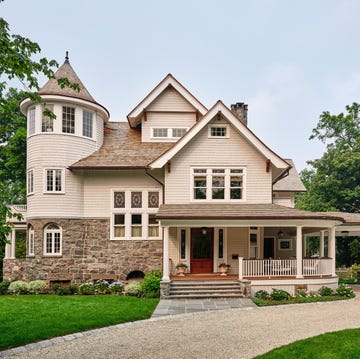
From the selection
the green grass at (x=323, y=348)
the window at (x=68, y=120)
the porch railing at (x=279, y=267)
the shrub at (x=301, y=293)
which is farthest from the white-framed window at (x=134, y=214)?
the green grass at (x=323, y=348)

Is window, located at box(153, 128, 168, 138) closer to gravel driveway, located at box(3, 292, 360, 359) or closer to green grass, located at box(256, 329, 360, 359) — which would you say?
gravel driveway, located at box(3, 292, 360, 359)

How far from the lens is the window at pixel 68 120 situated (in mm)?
Answer: 18295

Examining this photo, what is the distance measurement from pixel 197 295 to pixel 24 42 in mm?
11471

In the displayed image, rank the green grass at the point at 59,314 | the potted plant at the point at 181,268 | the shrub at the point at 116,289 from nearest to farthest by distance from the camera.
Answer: the green grass at the point at 59,314 < the shrub at the point at 116,289 < the potted plant at the point at 181,268

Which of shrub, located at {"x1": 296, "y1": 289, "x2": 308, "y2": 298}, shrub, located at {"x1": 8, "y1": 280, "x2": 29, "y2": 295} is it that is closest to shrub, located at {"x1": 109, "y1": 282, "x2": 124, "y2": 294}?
shrub, located at {"x1": 8, "y1": 280, "x2": 29, "y2": 295}

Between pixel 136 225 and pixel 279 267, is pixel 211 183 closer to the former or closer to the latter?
pixel 136 225

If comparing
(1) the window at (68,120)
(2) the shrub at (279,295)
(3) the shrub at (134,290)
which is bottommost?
(3) the shrub at (134,290)

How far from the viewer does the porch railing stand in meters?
15.8

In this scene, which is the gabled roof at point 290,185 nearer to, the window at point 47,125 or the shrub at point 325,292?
the shrub at point 325,292

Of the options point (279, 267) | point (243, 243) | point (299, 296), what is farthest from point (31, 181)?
point (299, 296)

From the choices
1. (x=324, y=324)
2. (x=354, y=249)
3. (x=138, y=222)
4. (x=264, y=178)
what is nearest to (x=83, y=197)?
(x=138, y=222)

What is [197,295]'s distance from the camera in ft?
47.8

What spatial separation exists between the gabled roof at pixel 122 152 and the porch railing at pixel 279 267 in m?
6.74

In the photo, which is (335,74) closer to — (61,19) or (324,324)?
(324,324)
